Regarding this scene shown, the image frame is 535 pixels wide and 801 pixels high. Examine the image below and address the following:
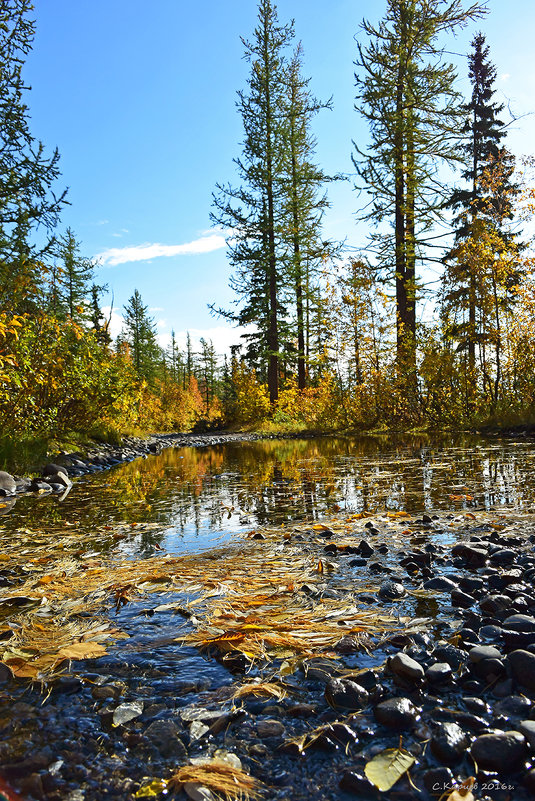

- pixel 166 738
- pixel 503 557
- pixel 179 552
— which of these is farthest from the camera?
pixel 179 552

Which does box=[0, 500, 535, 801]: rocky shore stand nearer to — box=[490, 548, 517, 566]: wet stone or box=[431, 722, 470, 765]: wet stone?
box=[431, 722, 470, 765]: wet stone

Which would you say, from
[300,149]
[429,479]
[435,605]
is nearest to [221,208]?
[300,149]

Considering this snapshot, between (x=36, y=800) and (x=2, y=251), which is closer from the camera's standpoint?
(x=36, y=800)

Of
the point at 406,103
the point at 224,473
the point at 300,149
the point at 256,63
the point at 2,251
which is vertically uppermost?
the point at 256,63

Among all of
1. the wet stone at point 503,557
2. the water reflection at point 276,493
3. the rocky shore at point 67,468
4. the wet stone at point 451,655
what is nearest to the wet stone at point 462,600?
the wet stone at point 451,655

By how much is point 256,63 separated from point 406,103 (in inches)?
451

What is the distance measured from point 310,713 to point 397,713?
0.24m

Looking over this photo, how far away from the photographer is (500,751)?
3.57 feet

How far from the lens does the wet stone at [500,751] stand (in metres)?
1.07

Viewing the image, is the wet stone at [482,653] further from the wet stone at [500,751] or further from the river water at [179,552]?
the wet stone at [500,751]

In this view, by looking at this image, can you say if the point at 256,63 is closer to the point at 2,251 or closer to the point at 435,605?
the point at 2,251

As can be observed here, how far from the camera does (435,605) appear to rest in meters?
1.98

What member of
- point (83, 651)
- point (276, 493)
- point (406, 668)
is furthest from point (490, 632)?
point (276, 493)

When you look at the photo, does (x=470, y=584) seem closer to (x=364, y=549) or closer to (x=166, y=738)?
(x=364, y=549)
